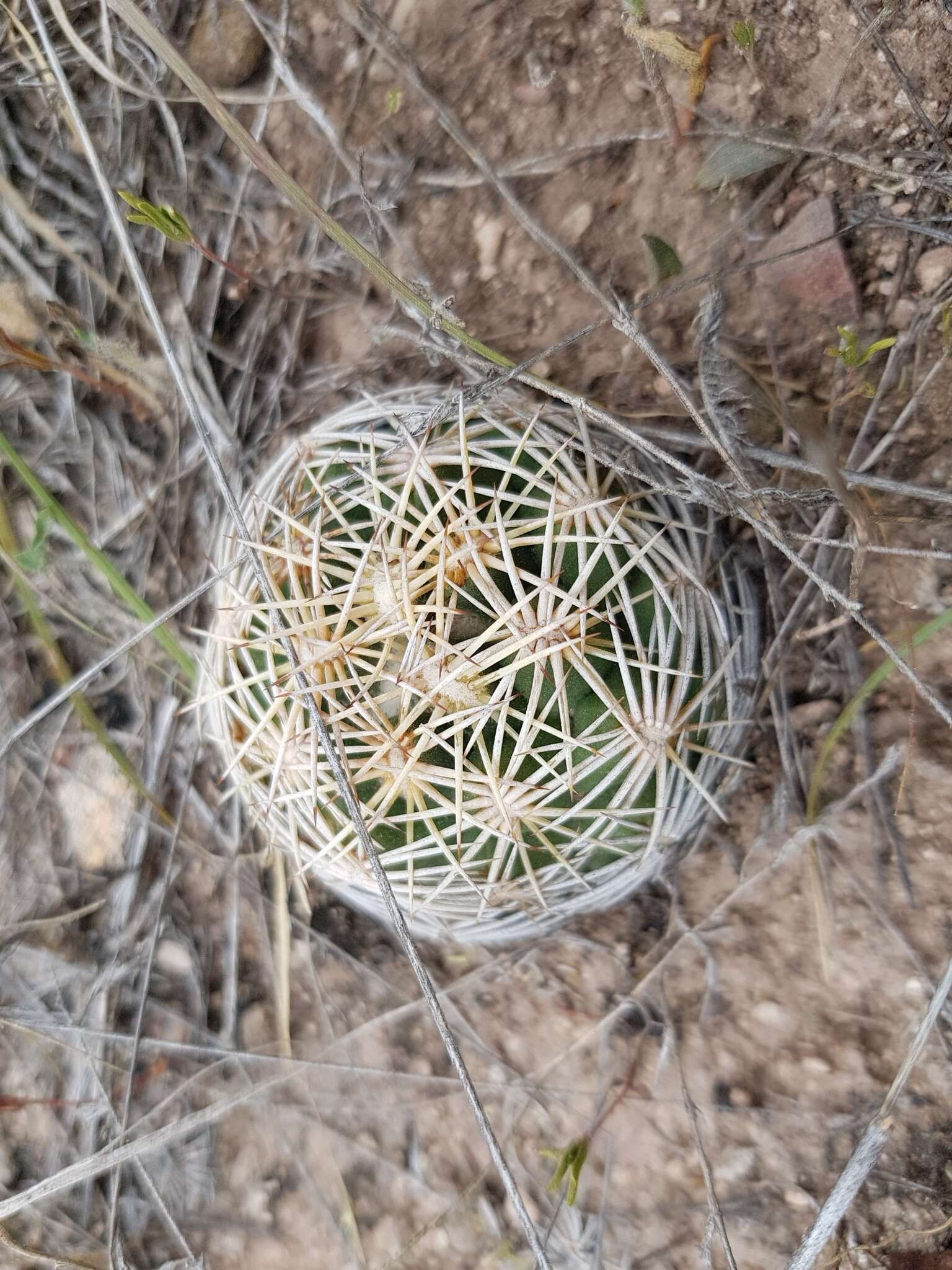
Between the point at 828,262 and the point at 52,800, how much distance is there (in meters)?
1.35

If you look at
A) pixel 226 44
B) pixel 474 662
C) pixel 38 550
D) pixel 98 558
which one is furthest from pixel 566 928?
pixel 226 44

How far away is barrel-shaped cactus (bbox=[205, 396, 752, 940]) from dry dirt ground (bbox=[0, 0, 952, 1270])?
0.21m

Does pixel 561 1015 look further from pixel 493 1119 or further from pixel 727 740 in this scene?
pixel 727 740

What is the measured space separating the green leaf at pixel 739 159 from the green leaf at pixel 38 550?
96 centimetres

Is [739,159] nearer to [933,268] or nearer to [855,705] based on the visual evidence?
[933,268]

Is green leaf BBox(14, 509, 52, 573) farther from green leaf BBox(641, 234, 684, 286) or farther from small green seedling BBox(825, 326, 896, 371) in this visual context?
small green seedling BBox(825, 326, 896, 371)

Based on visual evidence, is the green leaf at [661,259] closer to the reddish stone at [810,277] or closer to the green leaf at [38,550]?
the reddish stone at [810,277]

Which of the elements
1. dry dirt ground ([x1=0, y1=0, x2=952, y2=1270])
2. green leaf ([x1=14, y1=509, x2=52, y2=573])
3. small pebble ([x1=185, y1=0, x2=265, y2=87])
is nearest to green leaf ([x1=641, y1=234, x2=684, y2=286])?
dry dirt ground ([x1=0, y1=0, x2=952, y2=1270])

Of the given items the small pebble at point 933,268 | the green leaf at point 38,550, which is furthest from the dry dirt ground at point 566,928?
the green leaf at point 38,550

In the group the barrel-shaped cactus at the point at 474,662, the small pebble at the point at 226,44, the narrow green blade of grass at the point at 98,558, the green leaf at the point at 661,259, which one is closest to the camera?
the barrel-shaped cactus at the point at 474,662

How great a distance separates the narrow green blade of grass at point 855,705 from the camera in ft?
3.36

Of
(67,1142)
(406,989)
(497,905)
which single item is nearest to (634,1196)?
(406,989)

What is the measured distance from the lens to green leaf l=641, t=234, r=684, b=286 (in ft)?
3.35

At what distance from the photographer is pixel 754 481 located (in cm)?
103
